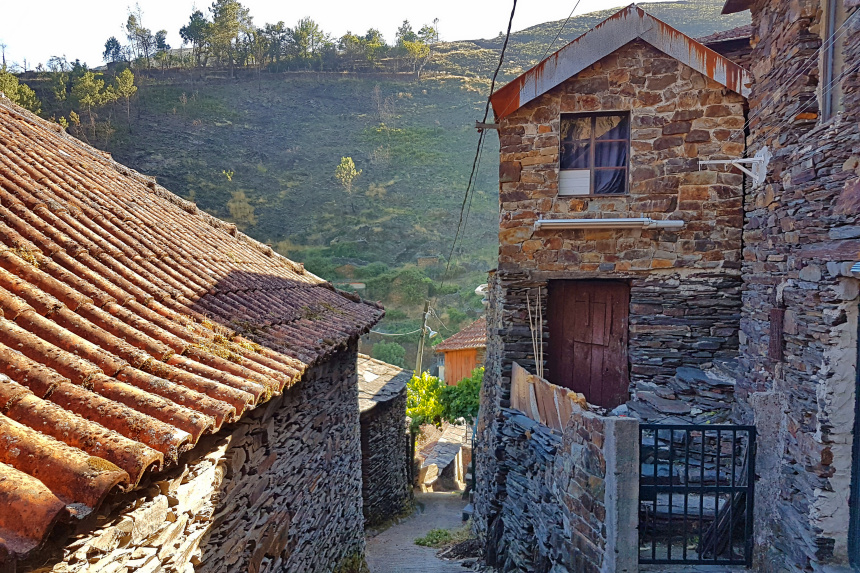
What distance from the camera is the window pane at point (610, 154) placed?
22.4ft

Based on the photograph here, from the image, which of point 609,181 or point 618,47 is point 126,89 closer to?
point 618,47

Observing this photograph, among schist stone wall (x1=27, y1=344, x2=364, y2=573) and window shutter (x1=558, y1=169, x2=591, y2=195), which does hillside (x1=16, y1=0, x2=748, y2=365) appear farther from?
window shutter (x1=558, y1=169, x2=591, y2=195)

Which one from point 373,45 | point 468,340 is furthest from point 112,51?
point 468,340

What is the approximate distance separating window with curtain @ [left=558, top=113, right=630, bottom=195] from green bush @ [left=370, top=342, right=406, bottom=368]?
1533cm

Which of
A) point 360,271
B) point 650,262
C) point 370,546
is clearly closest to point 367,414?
point 370,546

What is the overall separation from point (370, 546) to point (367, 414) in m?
Answer: 2.44

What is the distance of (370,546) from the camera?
9883 millimetres

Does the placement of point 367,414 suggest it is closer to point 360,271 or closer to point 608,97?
point 608,97

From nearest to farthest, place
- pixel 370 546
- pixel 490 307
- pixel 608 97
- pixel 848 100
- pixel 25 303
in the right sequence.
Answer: pixel 25 303 < pixel 848 100 < pixel 608 97 < pixel 490 307 < pixel 370 546

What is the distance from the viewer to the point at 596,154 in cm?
687

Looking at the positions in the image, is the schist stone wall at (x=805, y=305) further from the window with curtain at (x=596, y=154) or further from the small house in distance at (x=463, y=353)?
the small house in distance at (x=463, y=353)

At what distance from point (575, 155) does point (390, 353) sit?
616 inches

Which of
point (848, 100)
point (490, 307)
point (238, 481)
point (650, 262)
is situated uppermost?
point (848, 100)

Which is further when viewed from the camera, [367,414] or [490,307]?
[367,414]
